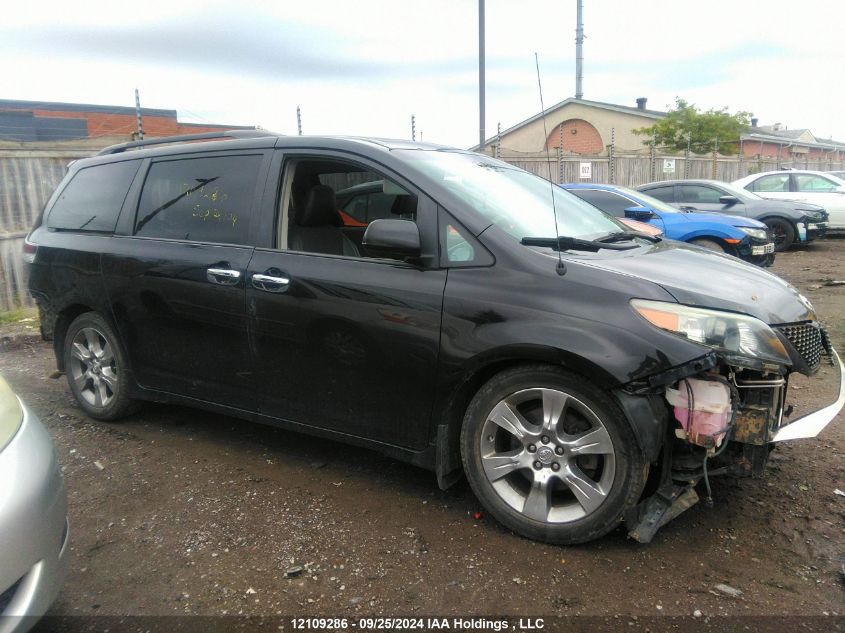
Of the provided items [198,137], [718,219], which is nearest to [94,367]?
[198,137]

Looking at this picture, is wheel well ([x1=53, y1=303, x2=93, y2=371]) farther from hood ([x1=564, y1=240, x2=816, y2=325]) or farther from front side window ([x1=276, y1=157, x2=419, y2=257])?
hood ([x1=564, y1=240, x2=816, y2=325])

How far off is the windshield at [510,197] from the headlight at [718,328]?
0.76 metres

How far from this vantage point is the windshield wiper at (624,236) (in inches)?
147

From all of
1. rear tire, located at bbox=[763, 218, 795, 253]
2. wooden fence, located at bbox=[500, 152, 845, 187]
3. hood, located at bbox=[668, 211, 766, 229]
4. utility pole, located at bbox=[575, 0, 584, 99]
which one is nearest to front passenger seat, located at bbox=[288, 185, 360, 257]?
hood, located at bbox=[668, 211, 766, 229]

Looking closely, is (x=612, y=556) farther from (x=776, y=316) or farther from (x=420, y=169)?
(x=420, y=169)

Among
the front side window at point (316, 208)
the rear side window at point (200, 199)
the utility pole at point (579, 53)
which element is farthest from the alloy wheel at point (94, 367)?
the utility pole at point (579, 53)

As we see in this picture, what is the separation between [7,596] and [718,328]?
2670mm

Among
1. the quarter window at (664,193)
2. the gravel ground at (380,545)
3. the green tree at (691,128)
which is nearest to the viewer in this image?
the gravel ground at (380,545)

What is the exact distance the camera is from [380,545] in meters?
3.01

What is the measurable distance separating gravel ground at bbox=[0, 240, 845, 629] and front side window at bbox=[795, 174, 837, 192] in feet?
45.8

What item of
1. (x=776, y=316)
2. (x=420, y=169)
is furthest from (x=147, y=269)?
(x=776, y=316)

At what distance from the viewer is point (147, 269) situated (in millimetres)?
4043

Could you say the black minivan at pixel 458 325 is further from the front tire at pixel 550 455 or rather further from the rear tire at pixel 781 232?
the rear tire at pixel 781 232

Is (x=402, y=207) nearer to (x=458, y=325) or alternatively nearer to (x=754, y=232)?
(x=458, y=325)
